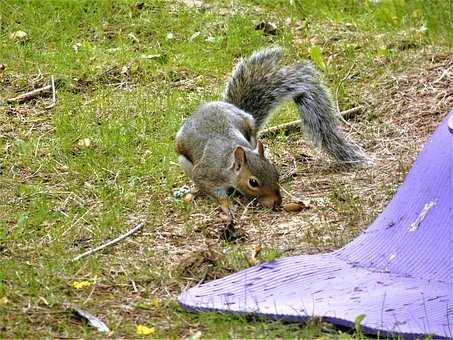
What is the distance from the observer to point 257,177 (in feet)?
14.2

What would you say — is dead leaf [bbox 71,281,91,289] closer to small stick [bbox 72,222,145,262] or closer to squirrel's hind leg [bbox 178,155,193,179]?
small stick [bbox 72,222,145,262]

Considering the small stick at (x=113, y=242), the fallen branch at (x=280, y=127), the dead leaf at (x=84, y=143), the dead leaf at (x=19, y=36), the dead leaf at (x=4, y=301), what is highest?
the dead leaf at (x=4, y=301)

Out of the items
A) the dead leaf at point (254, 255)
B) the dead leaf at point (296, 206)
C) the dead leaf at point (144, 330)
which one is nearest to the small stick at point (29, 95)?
the dead leaf at point (296, 206)

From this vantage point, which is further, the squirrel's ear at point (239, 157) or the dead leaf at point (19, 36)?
the dead leaf at point (19, 36)

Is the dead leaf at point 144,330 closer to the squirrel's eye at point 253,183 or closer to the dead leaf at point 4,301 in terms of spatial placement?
the dead leaf at point 4,301

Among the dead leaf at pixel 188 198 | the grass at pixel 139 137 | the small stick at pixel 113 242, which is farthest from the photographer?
the dead leaf at pixel 188 198

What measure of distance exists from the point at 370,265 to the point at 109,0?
178 inches

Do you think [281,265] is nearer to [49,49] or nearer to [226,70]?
[226,70]

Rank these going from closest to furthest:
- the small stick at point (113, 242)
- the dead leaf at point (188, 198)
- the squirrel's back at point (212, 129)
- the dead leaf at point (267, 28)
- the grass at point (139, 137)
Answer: the grass at point (139, 137)
the small stick at point (113, 242)
the dead leaf at point (188, 198)
the squirrel's back at point (212, 129)
the dead leaf at point (267, 28)

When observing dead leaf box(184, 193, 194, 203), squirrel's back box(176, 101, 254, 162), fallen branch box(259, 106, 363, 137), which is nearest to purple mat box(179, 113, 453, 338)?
dead leaf box(184, 193, 194, 203)

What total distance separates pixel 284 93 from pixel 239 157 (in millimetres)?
774

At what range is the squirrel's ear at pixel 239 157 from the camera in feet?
14.3

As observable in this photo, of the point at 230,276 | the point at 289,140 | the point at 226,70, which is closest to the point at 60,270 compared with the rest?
the point at 230,276

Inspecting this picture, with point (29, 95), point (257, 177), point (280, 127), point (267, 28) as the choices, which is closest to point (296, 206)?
point (257, 177)
